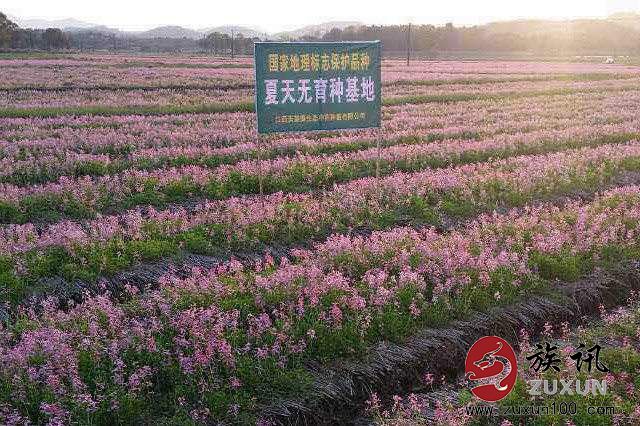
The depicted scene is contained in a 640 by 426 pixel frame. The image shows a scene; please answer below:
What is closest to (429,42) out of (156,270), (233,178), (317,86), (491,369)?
(233,178)

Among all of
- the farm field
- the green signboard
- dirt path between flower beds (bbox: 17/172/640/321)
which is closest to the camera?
the farm field

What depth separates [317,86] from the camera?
15.7m

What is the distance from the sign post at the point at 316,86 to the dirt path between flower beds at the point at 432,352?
6989 mm

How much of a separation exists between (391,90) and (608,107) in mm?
14455

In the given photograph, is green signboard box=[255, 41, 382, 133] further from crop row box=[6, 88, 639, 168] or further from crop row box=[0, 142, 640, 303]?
crop row box=[0, 142, 640, 303]

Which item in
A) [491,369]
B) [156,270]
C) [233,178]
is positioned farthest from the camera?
[233,178]

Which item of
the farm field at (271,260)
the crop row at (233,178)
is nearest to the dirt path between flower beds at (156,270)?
the farm field at (271,260)

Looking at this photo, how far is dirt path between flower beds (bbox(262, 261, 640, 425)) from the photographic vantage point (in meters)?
7.52

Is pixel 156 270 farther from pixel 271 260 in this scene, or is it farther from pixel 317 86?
pixel 317 86

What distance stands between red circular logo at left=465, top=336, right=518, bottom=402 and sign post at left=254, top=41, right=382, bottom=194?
7.58m

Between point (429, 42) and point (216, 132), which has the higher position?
point (429, 42)

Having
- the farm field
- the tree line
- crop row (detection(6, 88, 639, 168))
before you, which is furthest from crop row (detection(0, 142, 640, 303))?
the tree line

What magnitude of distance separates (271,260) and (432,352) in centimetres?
279

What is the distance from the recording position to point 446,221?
14.0 m
